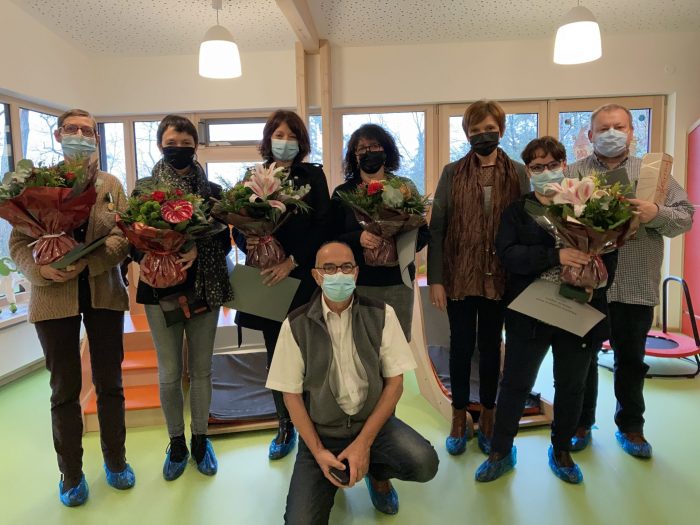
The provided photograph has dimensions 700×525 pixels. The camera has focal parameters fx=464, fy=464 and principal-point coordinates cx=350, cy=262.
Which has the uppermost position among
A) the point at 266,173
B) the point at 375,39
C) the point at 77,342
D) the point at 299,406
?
the point at 375,39

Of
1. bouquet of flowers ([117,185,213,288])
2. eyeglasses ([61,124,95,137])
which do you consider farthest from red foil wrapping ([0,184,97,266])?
eyeglasses ([61,124,95,137])

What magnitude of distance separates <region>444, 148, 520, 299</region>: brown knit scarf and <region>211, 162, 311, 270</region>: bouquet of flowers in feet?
2.48

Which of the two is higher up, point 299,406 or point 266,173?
point 266,173

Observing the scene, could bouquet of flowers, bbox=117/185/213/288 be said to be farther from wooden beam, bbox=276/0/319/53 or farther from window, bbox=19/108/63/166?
window, bbox=19/108/63/166

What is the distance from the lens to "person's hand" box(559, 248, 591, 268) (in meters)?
1.80

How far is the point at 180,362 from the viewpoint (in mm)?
2189

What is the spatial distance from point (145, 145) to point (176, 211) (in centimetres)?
377

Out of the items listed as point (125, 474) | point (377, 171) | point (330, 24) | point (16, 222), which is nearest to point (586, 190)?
point (377, 171)

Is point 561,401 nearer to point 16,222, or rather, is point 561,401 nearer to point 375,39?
point 16,222

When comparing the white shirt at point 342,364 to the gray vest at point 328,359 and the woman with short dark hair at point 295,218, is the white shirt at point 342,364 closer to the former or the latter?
the gray vest at point 328,359

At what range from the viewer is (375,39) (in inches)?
174

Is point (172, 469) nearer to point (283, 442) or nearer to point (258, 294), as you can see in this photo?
point (283, 442)

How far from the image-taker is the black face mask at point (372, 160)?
213cm

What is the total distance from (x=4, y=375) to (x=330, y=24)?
3.85m
